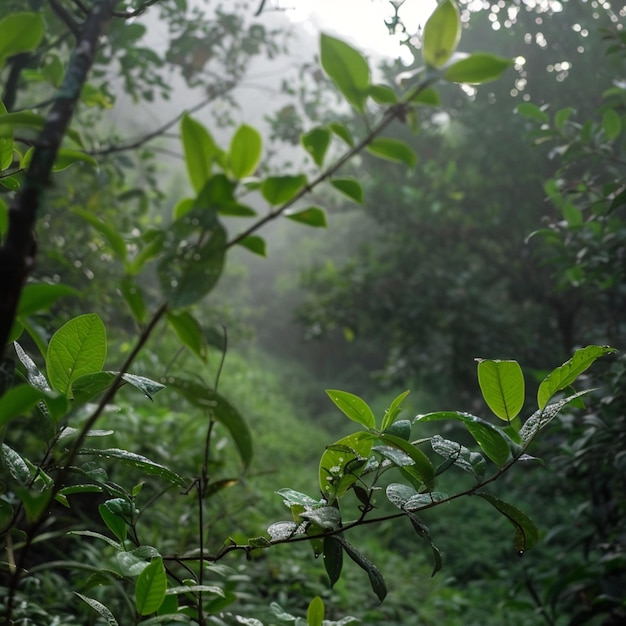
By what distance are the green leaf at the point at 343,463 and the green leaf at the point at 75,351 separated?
0.55 feet

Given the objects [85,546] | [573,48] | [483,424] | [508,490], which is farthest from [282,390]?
[483,424]

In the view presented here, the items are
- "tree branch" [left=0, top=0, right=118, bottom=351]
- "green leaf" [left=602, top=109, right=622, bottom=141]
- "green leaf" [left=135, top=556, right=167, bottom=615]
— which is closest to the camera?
"tree branch" [left=0, top=0, right=118, bottom=351]

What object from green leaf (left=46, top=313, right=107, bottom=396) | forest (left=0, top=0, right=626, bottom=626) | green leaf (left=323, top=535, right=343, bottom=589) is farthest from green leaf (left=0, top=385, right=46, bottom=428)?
green leaf (left=323, top=535, right=343, bottom=589)

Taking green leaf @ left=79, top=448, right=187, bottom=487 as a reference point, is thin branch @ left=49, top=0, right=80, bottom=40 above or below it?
above

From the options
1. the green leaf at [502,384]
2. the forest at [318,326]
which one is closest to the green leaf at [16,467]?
the forest at [318,326]

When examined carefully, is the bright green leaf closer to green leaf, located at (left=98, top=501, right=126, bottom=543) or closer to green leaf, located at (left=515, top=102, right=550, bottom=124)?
green leaf, located at (left=98, top=501, right=126, bottom=543)

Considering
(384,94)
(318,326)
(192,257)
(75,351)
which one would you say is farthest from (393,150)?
(318,326)

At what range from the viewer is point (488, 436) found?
1.25ft

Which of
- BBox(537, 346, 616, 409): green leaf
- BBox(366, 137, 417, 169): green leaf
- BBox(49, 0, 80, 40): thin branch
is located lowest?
BBox(537, 346, 616, 409): green leaf

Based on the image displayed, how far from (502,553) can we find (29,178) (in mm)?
2866

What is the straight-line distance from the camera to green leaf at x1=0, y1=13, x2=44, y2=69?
31cm

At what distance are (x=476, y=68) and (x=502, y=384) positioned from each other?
0.21m

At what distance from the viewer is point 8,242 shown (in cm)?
23

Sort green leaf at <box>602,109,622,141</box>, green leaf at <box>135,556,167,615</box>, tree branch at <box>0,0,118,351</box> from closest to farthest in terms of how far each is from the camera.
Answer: tree branch at <box>0,0,118,351</box>, green leaf at <box>135,556,167,615</box>, green leaf at <box>602,109,622,141</box>
